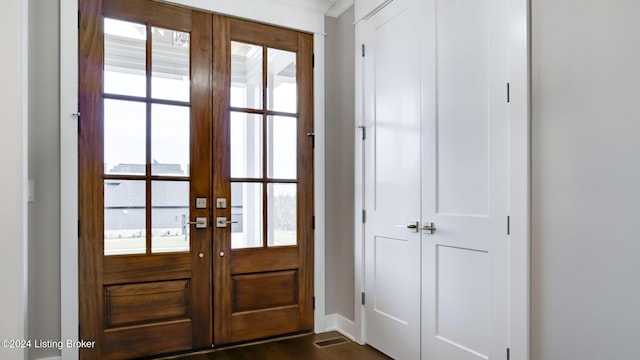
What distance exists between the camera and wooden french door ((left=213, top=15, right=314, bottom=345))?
9.52 ft

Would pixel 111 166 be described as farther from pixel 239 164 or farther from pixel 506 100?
pixel 506 100

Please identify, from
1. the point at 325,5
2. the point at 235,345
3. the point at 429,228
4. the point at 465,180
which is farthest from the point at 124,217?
the point at 325,5

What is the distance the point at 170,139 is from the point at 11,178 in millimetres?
954

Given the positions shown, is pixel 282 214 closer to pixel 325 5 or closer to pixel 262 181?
pixel 262 181

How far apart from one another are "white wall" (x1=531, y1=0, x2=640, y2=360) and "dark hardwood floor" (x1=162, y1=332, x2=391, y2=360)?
133cm

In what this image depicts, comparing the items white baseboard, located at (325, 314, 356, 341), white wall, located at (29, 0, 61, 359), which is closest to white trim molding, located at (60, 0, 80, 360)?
white wall, located at (29, 0, 61, 359)

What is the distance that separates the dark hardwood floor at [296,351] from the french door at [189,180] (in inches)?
3.7

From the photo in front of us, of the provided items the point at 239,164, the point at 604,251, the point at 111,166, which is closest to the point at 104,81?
the point at 111,166

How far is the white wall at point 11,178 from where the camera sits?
79.0 inches

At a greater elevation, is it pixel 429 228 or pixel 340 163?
pixel 340 163

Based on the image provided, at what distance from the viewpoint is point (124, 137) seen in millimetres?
2615

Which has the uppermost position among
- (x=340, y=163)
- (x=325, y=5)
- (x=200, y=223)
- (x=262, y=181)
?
(x=325, y=5)

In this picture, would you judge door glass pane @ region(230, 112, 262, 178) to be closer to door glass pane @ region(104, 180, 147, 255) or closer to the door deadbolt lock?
the door deadbolt lock

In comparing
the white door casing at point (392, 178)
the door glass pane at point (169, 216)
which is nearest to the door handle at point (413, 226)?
the white door casing at point (392, 178)
